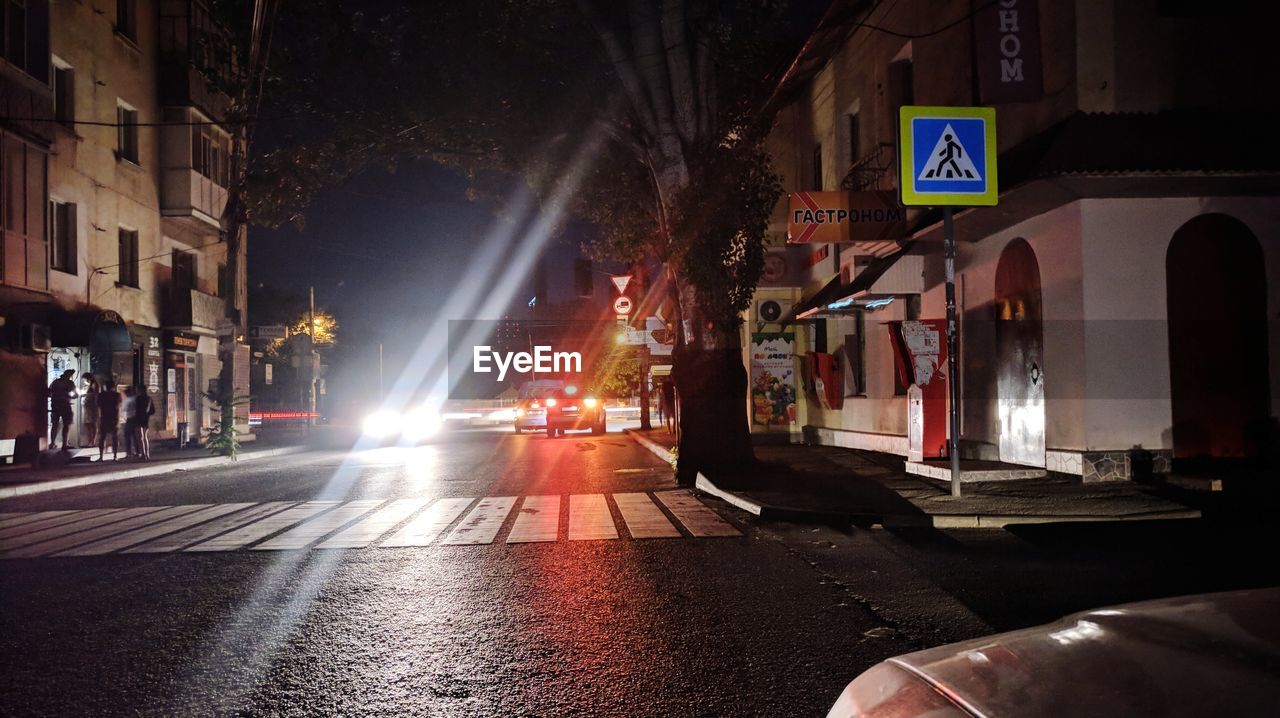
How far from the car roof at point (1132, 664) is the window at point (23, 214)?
2156 centimetres

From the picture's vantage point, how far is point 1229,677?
1.56 metres

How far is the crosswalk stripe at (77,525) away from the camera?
8508 millimetres

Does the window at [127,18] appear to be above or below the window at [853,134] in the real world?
above

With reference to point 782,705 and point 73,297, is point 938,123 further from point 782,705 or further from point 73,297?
point 73,297

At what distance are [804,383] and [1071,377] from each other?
11.4m

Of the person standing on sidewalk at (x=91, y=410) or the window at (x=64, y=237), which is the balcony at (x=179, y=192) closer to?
the window at (x=64, y=237)

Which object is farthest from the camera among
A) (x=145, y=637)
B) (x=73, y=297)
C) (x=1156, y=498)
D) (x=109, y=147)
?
(x=109, y=147)

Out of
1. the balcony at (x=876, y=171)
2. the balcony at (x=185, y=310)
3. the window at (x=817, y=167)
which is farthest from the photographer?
the balcony at (x=185, y=310)

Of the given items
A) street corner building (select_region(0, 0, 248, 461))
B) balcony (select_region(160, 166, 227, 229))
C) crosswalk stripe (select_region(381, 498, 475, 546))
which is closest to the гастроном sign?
crosswalk stripe (select_region(381, 498, 475, 546))

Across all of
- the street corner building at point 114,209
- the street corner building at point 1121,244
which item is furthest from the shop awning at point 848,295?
the street corner building at point 114,209

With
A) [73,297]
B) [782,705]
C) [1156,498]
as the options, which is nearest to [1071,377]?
[1156,498]

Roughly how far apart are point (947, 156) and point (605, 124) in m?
6.47

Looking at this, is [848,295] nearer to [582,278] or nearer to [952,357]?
[952,357]

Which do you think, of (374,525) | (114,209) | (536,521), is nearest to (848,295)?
(536,521)
